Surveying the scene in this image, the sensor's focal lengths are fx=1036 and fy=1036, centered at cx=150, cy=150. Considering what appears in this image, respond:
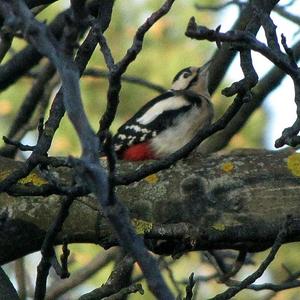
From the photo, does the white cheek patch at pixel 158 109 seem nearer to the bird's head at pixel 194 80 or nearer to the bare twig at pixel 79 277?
the bird's head at pixel 194 80

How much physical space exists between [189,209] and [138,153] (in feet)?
7.77

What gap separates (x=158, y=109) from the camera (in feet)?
23.6

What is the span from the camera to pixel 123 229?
2.53m

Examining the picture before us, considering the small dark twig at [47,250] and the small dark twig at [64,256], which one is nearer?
the small dark twig at [47,250]

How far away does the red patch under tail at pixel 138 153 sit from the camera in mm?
6836

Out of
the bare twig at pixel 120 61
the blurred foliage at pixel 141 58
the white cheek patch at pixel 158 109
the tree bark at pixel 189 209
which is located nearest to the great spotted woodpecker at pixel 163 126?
the white cheek patch at pixel 158 109

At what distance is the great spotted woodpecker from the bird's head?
0.52 meters

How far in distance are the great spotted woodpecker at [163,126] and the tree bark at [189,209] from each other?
2.04m

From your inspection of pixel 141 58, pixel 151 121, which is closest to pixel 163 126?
pixel 151 121

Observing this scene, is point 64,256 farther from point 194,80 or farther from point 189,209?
point 194,80

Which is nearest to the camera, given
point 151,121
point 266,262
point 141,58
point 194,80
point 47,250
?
point 47,250

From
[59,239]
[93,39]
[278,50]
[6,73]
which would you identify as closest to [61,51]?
[278,50]

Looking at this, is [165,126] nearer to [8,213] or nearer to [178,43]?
[8,213]

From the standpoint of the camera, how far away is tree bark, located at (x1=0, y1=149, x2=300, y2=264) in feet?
14.7
